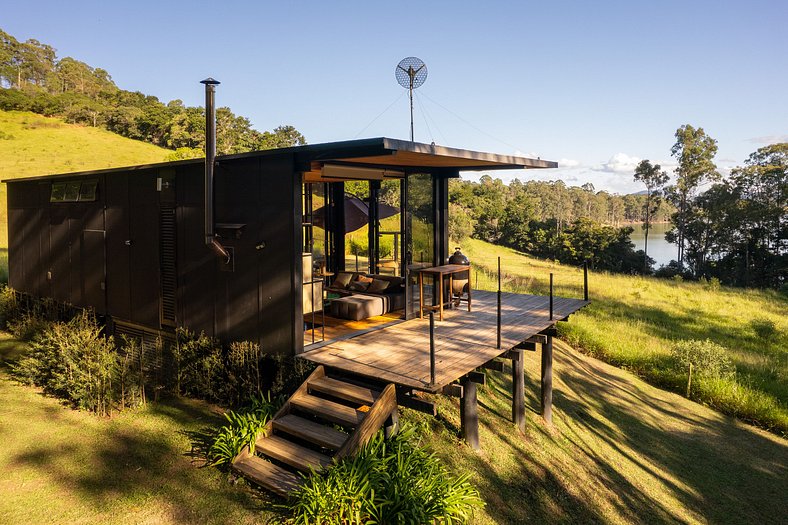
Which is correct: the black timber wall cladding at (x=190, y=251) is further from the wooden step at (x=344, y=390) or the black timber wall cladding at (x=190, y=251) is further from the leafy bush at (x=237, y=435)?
the leafy bush at (x=237, y=435)

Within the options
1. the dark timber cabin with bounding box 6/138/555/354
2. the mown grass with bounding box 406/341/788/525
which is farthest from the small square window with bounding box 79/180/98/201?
the mown grass with bounding box 406/341/788/525

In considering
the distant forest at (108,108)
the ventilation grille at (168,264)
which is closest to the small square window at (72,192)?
Answer: the ventilation grille at (168,264)

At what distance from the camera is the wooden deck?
5.65 meters

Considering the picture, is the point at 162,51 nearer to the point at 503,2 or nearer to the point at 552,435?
the point at 503,2

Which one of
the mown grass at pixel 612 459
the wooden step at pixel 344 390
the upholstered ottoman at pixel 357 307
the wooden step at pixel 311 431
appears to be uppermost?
the upholstered ottoman at pixel 357 307

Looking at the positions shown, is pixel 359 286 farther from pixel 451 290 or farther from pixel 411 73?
pixel 411 73

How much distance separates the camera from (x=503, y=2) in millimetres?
17062

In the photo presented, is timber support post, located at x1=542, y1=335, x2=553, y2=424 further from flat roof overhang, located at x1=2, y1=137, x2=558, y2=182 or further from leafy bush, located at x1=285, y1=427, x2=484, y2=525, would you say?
leafy bush, located at x1=285, y1=427, x2=484, y2=525

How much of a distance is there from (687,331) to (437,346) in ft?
41.7

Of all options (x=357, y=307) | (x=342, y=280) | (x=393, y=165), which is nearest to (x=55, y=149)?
(x=342, y=280)

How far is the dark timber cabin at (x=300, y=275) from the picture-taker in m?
5.56

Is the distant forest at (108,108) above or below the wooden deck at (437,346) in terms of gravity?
above

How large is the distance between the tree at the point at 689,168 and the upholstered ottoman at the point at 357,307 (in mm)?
42597

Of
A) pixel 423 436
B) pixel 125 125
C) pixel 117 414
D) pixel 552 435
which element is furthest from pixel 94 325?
pixel 125 125
